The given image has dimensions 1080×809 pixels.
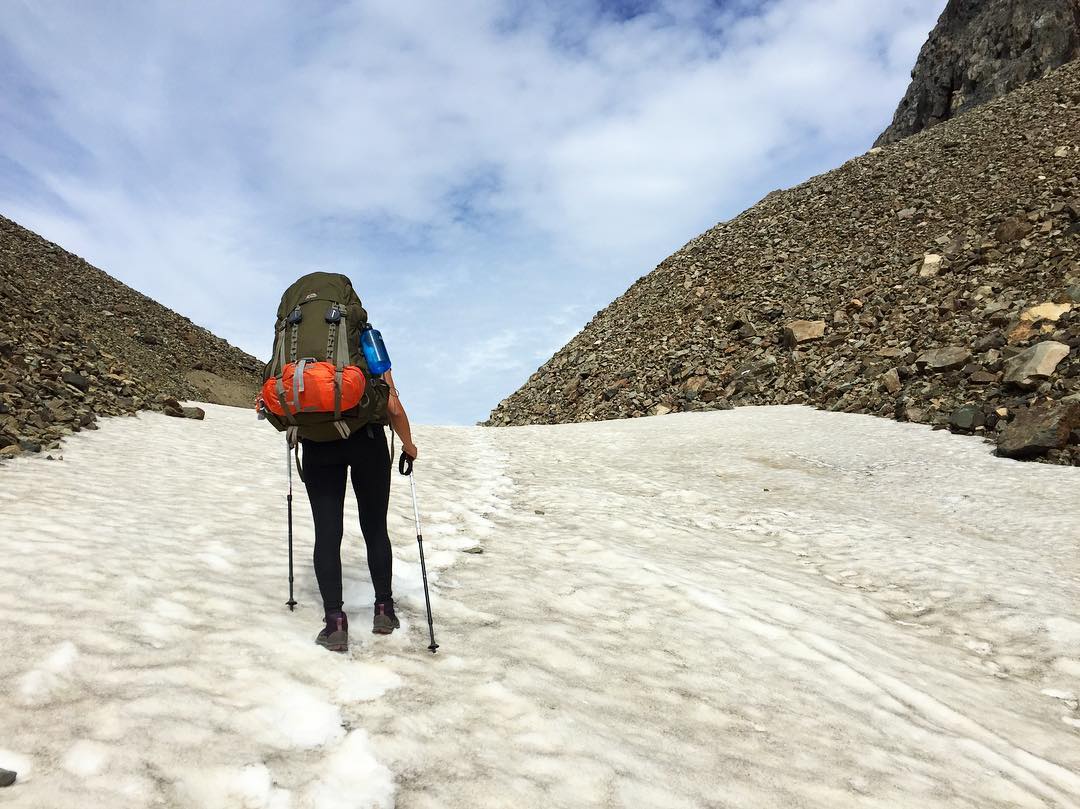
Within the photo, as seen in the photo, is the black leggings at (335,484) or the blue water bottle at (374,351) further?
the black leggings at (335,484)

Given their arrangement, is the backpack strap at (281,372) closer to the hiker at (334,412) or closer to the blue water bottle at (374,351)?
the hiker at (334,412)

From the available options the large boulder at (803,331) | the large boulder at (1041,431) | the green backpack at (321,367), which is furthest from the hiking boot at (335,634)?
the large boulder at (803,331)

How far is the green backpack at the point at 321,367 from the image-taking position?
423 cm

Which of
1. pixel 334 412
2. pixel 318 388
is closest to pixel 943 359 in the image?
pixel 334 412

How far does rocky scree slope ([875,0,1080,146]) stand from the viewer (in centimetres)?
5244

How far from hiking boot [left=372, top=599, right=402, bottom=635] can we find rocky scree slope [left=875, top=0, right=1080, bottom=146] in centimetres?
6870

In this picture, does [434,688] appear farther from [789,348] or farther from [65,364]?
[789,348]

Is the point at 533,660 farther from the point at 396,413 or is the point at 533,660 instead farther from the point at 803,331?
the point at 803,331

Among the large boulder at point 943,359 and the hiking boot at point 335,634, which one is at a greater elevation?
the large boulder at point 943,359

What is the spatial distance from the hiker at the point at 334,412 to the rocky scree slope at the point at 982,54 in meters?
68.3

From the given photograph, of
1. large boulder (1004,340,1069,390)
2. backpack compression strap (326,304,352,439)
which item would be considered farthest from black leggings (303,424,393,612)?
large boulder (1004,340,1069,390)

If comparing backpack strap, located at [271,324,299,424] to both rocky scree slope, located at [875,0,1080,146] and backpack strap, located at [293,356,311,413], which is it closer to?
backpack strap, located at [293,356,311,413]

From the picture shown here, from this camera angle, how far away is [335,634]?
14.9 feet

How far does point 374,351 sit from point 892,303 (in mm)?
32812
